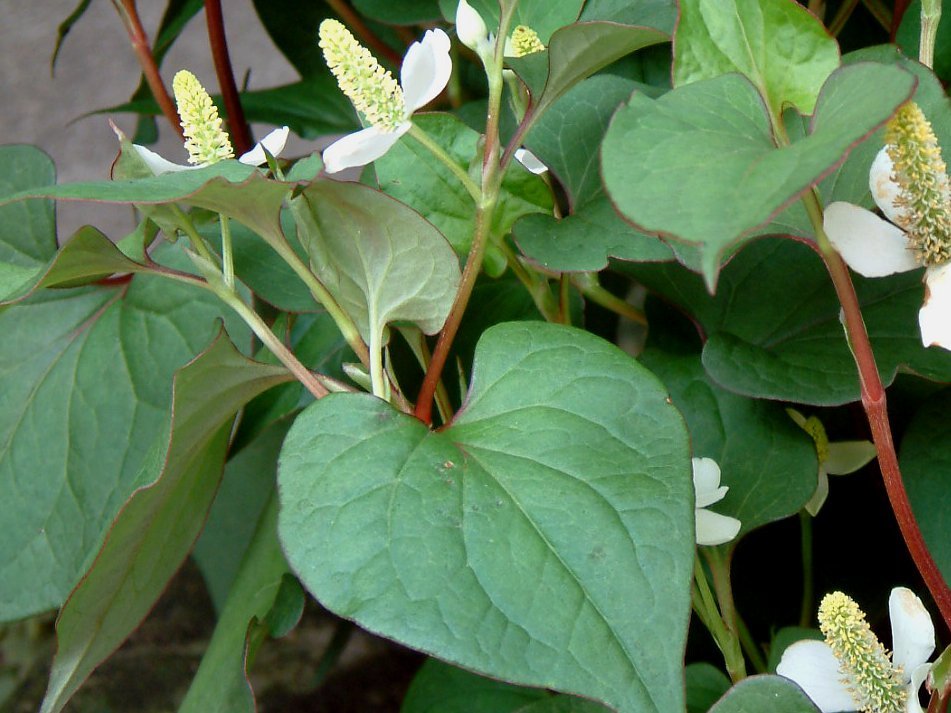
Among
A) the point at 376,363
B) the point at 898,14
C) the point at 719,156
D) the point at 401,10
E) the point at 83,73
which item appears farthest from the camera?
the point at 83,73

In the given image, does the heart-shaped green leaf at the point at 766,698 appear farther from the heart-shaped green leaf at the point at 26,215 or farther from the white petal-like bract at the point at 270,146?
the heart-shaped green leaf at the point at 26,215

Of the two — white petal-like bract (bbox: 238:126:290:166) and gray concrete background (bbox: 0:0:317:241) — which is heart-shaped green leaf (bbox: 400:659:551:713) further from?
gray concrete background (bbox: 0:0:317:241)

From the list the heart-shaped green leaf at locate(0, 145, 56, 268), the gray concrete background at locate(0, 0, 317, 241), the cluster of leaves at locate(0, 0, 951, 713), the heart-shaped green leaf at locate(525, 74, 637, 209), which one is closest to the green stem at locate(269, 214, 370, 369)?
the cluster of leaves at locate(0, 0, 951, 713)

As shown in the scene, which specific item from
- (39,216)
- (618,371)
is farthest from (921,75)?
(39,216)

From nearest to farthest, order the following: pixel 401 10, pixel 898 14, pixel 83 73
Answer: pixel 898 14, pixel 401 10, pixel 83 73

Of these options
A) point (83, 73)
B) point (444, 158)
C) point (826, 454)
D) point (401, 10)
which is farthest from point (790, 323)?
point (83, 73)

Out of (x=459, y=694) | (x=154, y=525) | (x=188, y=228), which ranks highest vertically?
(x=188, y=228)

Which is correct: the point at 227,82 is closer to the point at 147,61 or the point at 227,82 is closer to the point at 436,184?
the point at 147,61

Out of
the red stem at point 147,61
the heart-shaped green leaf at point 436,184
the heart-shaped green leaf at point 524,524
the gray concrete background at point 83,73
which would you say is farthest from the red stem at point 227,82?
the gray concrete background at point 83,73
